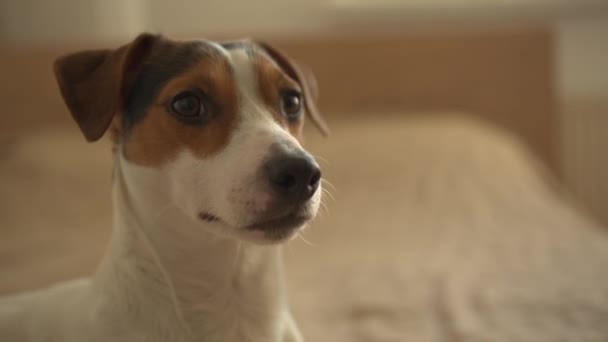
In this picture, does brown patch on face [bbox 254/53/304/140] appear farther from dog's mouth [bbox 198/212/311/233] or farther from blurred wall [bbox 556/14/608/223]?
blurred wall [bbox 556/14/608/223]

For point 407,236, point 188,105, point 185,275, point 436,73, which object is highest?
point 188,105

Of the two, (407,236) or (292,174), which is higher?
(292,174)

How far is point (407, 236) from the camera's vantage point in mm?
1903

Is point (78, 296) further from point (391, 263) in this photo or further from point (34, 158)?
point (34, 158)

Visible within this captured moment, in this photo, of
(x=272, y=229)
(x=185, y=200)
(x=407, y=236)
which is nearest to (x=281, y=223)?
(x=272, y=229)

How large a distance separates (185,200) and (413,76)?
2.27 metres

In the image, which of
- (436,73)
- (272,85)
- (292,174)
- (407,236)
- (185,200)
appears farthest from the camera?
(436,73)

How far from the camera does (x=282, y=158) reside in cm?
83

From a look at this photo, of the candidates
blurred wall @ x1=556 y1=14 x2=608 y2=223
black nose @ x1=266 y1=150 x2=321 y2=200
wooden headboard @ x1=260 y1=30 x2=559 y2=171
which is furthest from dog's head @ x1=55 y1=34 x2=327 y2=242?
blurred wall @ x1=556 y1=14 x2=608 y2=223

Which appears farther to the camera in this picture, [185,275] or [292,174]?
[185,275]

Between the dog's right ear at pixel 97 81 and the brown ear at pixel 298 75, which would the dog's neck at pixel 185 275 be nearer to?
the dog's right ear at pixel 97 81

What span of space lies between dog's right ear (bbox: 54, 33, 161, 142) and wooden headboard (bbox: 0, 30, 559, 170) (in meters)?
2.00

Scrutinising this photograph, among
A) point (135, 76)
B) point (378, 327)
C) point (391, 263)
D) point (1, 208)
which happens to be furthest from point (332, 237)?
point (1, 208)

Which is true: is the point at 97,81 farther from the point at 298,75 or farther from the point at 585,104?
the point at 585,104
